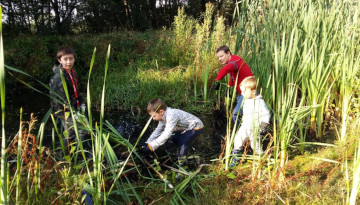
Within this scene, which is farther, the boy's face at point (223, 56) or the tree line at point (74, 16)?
the tree line at point (74, 16)

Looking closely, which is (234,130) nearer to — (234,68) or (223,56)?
(234,68)

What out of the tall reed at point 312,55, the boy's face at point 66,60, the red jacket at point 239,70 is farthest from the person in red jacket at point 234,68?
the boy's face at point 66,60

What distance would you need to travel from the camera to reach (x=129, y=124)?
404 centimetres

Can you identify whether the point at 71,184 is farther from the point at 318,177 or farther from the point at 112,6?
the point at 112,6

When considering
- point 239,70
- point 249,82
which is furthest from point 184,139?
point 239,70

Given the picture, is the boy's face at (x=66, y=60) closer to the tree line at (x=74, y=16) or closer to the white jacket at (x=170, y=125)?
the white jacket at (x=170, y=125)

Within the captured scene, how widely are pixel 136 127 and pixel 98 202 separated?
8.47ft

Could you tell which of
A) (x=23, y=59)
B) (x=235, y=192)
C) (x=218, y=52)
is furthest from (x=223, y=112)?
(x=23, y=59)

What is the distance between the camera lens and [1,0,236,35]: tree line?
Result: 10.2m

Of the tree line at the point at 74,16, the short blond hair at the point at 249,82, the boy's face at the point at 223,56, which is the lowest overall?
the short blond hair at the point at 249,82

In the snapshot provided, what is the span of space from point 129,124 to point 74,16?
34.6ft

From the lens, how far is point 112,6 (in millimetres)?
11789

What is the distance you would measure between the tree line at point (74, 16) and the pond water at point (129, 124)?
5882 millimetres

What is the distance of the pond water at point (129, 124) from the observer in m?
3.12
